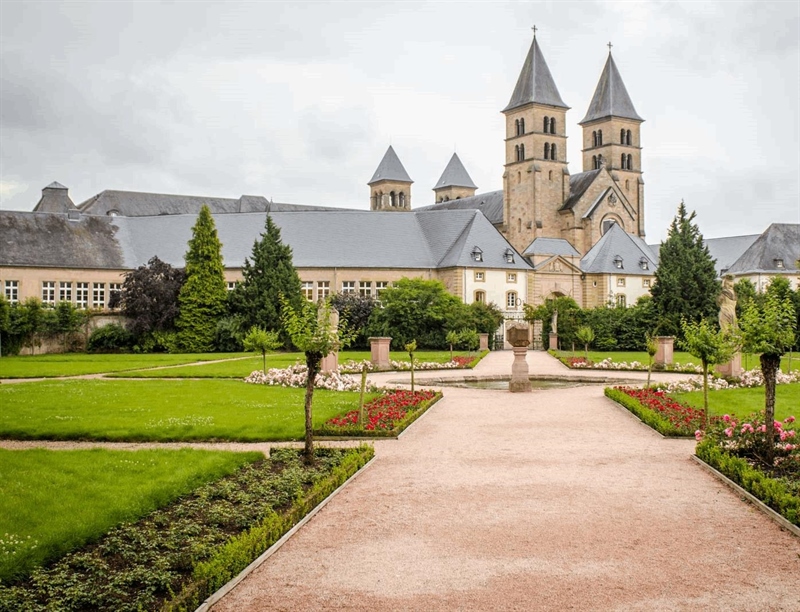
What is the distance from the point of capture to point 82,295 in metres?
60.7

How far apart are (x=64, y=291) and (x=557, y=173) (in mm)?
48141

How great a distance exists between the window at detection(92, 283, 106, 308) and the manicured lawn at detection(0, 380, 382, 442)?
118ft

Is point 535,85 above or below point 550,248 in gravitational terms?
above

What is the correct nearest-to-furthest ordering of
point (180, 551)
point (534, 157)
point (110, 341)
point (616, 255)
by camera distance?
point (180, 551)
point (110, 341)
point (616, 255)
point (534, 157)

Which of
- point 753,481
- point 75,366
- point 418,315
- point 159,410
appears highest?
point 418,315

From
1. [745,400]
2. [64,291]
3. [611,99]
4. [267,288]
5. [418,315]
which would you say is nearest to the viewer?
[745,400]

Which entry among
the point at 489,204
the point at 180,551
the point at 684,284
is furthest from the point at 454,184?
the point at 180,551

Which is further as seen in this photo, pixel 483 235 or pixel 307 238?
pixel 483 235

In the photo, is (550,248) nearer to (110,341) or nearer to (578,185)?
(578,185)

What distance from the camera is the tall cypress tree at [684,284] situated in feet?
180

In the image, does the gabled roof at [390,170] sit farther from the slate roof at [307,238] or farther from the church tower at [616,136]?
the slate roof at [307,238]

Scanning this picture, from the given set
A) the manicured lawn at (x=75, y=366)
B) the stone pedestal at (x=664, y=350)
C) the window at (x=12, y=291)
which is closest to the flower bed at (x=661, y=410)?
the stone pedestal at (x=664, y=350)

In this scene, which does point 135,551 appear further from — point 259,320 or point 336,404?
point 259,320

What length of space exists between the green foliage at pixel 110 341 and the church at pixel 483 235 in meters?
5.38
